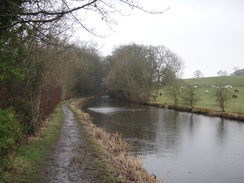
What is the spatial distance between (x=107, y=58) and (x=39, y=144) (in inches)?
2633

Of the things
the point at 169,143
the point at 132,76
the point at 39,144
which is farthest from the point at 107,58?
the point at 39,144

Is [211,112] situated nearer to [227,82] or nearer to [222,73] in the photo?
[227,82]

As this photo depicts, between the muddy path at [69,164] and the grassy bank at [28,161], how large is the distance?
24 centimetres

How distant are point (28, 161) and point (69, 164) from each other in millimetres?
1236

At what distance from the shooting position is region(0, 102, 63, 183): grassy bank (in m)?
6.02

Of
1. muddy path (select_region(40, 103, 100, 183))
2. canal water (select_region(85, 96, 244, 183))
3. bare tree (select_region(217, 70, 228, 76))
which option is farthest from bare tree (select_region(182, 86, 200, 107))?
bare tree (select_region(217, 70, 228, 76))

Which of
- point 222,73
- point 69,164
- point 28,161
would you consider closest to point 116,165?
point 69,164

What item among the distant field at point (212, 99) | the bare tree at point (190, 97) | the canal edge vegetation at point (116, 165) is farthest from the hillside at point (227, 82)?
the canal edge vegetation at point (116, 165)

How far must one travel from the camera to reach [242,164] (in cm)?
1148

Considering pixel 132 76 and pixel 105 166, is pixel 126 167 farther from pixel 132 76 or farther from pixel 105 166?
pixel 132 76

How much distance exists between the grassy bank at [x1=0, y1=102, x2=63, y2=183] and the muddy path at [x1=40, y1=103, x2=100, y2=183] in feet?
0.80

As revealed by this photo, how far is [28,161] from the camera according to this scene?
738 cm

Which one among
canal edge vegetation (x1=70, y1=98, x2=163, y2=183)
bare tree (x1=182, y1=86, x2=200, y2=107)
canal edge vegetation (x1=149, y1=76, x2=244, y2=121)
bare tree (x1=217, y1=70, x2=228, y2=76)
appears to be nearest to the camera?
canal edge vegetation (x1=70, y1=98, x2=163, y2=183)

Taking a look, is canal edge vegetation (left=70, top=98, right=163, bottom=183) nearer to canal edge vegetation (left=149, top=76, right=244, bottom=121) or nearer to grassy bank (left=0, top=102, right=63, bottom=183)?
grassy bank (left=0, top=102, right=63, bottom=183)
